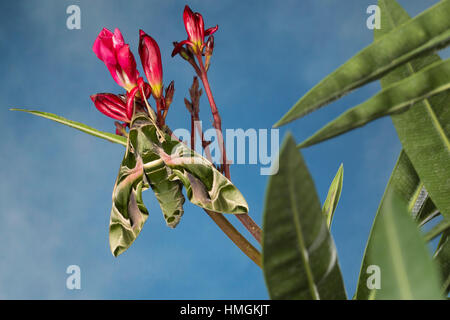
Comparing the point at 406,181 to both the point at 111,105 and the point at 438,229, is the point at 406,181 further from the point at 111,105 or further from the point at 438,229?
the point at 111,105

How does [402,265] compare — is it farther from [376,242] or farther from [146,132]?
[146,132]

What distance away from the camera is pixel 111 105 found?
1.47 ft

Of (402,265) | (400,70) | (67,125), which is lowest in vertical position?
(402,265)

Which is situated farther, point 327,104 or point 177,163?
point 177,163

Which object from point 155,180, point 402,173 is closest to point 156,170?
point 155,180

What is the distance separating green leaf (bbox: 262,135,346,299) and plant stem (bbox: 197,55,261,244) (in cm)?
19

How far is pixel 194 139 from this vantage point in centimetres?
42

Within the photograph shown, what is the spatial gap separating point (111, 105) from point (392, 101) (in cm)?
34

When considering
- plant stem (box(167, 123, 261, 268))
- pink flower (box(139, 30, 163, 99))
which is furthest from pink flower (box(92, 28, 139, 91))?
plant stem (box(167, 123, 261, 268))

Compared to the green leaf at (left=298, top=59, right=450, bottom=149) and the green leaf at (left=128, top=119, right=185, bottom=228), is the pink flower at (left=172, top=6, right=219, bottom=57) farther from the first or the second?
the green leaf at (left=298, top=59, right=450, bottom=149)

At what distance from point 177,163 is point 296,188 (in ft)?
0.94

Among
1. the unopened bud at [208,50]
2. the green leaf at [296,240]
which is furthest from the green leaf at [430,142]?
the unopened bud at [208,50]

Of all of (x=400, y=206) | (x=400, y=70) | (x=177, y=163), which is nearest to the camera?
(x=400, y=206)
